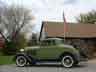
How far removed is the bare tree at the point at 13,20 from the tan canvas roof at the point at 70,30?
309cm

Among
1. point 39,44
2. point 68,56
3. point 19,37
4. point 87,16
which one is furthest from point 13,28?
point 87,16

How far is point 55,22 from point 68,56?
12.1 meters

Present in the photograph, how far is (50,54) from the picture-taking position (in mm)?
15117

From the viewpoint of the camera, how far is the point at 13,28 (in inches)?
833

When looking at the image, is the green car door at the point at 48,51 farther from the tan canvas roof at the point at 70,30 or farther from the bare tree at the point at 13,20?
the tan canvas roof at the point at 70,30

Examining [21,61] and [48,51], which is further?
[21,61]

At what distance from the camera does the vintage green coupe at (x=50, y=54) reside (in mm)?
14852

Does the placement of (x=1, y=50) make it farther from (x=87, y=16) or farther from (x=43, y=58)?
(x=87, y=16)

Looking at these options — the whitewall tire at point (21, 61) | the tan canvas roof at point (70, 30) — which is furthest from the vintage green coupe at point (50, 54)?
the tan canvas roof at point (70, 30)

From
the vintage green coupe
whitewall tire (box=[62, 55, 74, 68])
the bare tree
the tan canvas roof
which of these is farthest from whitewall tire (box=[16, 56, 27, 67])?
the tan canvas roof

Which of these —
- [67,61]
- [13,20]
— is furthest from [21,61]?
[13,20]

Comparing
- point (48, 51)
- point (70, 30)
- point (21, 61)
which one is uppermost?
point (70, 30)

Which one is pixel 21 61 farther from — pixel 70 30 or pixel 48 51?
pixel 70 30

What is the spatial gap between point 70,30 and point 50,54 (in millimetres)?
10371
